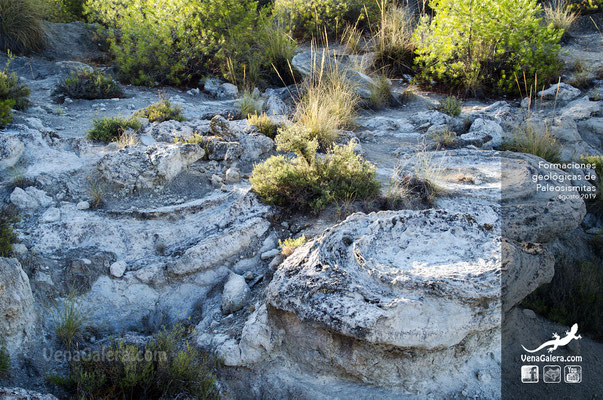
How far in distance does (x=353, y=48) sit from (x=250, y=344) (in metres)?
9.17

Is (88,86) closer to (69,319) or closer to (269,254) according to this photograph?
(269,254)

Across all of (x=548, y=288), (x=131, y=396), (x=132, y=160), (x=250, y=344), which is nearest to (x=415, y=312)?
(x=250, y=344)

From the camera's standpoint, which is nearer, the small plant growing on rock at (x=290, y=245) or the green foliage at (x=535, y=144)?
the small plant growing on rock at (x=290, y=245)

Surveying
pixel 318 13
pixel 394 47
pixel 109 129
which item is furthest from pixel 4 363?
pixel 318 13

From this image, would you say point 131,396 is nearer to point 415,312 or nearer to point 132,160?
point 415,312

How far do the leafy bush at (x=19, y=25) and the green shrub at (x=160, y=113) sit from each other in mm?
4365

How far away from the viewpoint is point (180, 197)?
18.3 feet

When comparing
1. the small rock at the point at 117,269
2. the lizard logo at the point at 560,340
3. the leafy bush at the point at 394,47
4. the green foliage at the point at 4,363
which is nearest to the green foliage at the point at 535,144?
the lizard logo at the point at 560,340

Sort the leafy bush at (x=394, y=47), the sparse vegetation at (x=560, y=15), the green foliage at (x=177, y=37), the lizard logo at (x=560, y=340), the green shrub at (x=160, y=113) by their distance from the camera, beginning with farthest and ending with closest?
the sparse vegetation at (x=560, y=15) → the leafy bush at (x=394, y=47) → the green foliage at (x=177, y=37) → the green shrub at (x=160, y=113) → the lizard logo at (x=560, y=340)

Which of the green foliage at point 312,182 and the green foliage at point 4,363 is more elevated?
the green foliage at point 312,182

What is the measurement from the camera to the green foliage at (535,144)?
692 cm

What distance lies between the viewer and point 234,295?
4.34 metres

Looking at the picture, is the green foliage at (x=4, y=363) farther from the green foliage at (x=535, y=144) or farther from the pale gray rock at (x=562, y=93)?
the pale gray rock at (x=562, y=93)

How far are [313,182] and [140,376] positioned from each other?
278 centimetres
